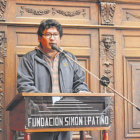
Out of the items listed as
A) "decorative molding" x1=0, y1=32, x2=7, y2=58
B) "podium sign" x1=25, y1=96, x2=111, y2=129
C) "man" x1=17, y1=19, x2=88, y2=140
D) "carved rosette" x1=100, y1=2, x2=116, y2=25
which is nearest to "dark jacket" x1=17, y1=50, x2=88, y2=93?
"man" x1=17, y1=19, x2=88, y2=140

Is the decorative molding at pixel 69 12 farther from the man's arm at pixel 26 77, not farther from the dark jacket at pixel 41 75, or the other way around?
the man's arm at pixel 26 77

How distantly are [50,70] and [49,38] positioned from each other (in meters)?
0.30

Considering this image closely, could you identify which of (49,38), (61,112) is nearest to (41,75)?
(49,38)

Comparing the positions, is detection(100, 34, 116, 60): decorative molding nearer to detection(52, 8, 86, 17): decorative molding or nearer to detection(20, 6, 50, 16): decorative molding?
detection(52, 8, 86, 17): decorative molding

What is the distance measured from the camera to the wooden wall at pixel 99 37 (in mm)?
5035

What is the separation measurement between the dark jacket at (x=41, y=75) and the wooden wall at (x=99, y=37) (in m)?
0.88

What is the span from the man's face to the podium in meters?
0.68

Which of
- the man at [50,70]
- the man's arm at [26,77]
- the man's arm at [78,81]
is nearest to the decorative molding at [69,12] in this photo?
the man at [50,70]

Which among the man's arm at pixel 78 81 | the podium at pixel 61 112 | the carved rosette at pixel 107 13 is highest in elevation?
the carved rosette at pixel 107 13

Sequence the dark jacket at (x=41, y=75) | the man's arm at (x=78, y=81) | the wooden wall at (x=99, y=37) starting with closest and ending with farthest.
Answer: the dark jacket at (x=41, y=75)
the man's arm at (x=78, y=81)
the wooden wall at (x=99, y=37)

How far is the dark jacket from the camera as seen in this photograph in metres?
4.03

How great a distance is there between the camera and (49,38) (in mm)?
4160

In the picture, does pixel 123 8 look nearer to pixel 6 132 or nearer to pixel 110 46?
pixel 110 46

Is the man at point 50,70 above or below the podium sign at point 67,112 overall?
above
